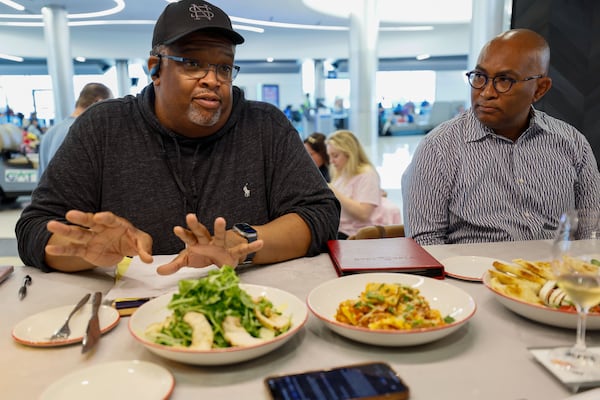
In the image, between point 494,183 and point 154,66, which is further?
point 494,183

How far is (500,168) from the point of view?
6.89 feet

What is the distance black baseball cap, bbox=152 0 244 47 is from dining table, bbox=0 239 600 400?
926 millimetres

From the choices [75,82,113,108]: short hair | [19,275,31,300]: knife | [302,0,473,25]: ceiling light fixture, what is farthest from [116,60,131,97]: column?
[19,275,31,300]: knife

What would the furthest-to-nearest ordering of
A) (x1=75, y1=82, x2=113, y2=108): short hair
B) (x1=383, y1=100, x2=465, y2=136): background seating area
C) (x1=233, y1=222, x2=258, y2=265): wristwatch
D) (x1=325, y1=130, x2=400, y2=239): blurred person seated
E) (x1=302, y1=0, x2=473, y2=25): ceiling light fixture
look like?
(x1=383, y1=100, x2=465, y2=136): background seating area → (x1=302, y1=0, x2=473, y2=25): ceiling light fixture → (x1=75, y1=82, x2=113, y2=108): short hair → (x1=325, y1=130, x2=400, y2=239): blurred person seated → (x1=233, y1=222, x2=258, y2=265): wristwatch

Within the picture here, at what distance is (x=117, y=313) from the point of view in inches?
41.6

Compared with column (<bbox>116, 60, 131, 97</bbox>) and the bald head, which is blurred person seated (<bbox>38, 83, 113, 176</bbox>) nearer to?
the bald head

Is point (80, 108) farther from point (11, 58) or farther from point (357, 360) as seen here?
point (11, 58)

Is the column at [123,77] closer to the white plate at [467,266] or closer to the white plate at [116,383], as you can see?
the white plate at [467,266]

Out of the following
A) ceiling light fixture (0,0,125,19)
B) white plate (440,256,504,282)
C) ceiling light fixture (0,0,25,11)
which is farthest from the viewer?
ceiling light fixture (0,0,125,19)

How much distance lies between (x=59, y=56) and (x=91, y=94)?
3.95m

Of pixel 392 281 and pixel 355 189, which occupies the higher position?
pixel 392 281

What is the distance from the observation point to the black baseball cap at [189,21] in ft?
5.12

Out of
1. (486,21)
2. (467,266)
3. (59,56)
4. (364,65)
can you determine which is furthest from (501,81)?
(59,56)

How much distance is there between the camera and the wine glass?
802 mm
